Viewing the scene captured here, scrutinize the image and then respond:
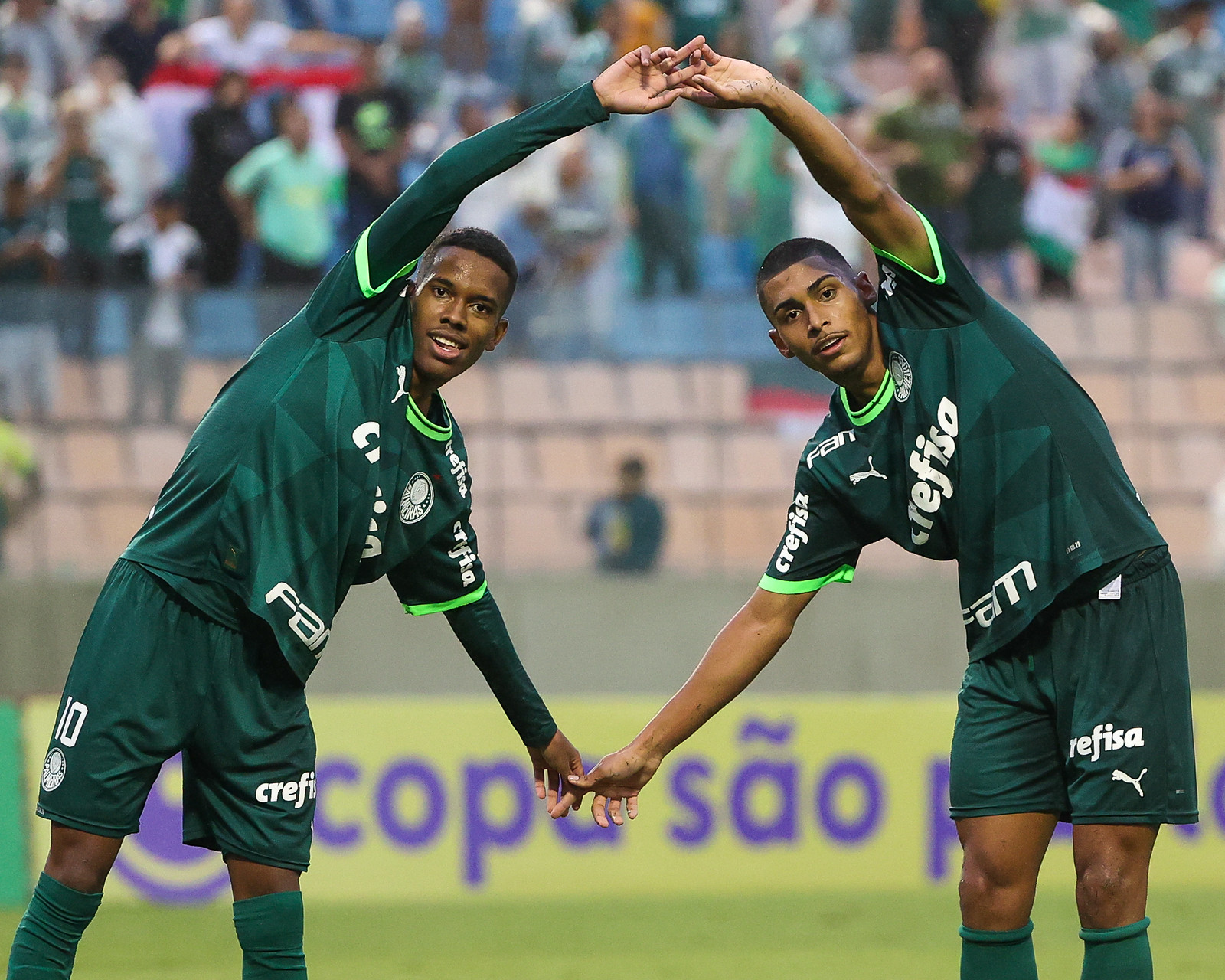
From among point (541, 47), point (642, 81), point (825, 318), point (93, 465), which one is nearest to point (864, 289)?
point (825, 318)

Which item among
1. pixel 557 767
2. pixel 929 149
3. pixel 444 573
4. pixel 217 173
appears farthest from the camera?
pixel 929 149

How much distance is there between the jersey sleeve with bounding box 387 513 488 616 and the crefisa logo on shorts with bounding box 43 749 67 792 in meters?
1.02

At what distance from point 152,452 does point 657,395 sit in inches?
119

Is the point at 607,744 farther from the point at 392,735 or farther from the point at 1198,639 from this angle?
the point at 1198,639

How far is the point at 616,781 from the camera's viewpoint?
200 inches

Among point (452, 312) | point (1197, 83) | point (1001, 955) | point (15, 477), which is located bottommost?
point (1001, 955)

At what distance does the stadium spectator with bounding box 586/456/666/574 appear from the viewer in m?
10.4

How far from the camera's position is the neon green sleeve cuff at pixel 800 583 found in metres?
4.91

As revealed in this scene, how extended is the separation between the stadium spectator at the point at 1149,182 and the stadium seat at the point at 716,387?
2623mm

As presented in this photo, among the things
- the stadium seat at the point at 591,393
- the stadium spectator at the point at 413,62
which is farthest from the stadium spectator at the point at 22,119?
the stadium seat at the point at 591,393

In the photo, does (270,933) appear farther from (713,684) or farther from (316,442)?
(713,684)

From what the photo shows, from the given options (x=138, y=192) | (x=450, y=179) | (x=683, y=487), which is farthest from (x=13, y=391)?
(x=450, y=179)

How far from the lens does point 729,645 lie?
496 cm

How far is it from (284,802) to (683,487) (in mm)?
6218
